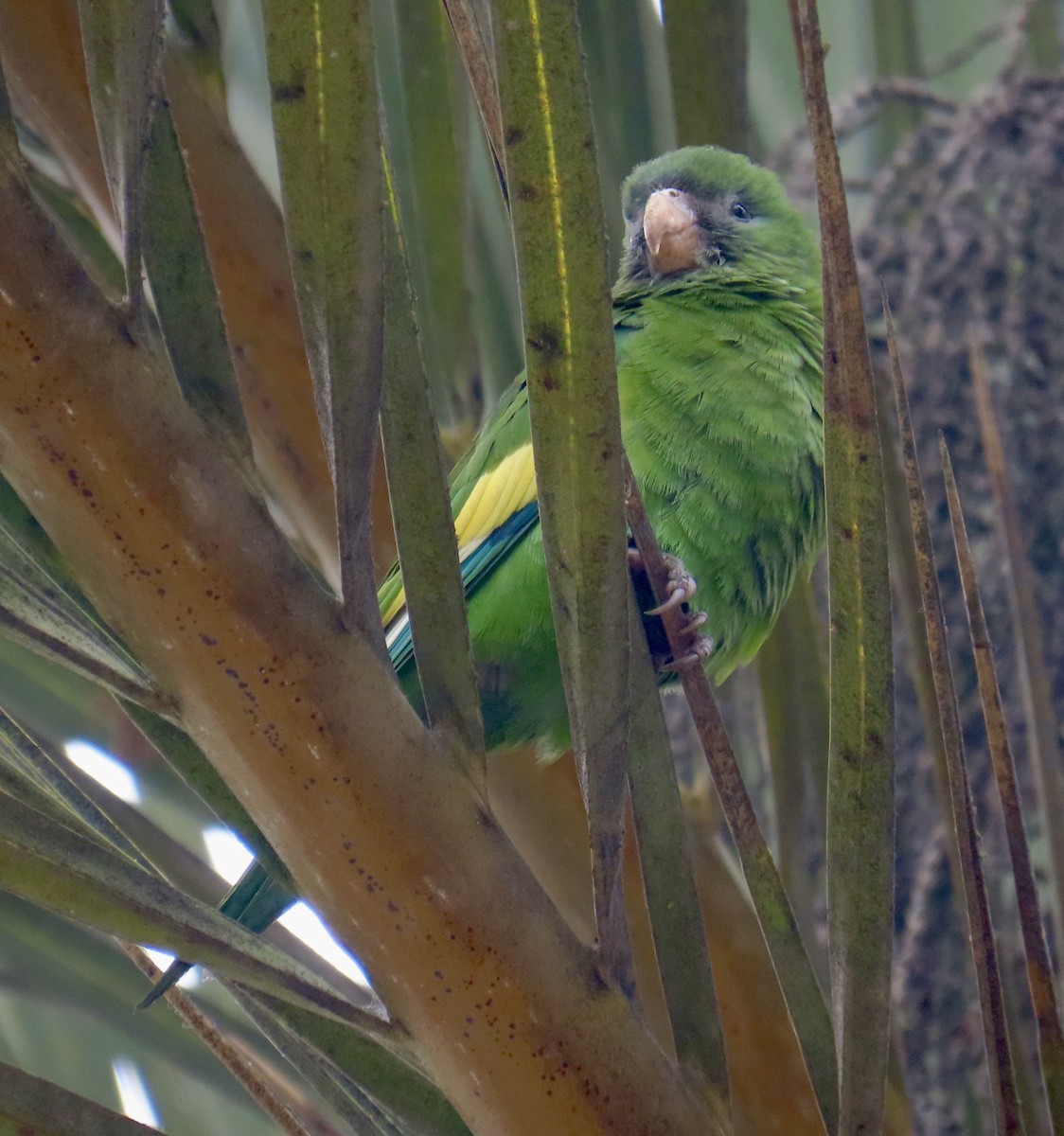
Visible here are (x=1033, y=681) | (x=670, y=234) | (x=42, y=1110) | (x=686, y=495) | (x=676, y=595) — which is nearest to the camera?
(x=42, y=1110)

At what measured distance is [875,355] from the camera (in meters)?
1.91

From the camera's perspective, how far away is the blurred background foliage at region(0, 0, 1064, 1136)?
1166 mm

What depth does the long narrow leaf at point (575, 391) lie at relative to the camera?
22.3 inches

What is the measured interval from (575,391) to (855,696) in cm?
22

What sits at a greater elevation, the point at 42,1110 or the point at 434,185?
the point at 434,185

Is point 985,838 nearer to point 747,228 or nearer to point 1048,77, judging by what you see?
point 747,228

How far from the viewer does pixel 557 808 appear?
1131 mm

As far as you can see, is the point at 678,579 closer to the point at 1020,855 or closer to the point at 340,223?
the point at 1020,855

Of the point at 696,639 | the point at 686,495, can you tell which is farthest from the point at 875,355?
the point at 696,639

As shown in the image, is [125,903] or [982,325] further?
[982,325]

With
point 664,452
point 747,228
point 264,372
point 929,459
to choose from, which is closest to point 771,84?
point 747,228

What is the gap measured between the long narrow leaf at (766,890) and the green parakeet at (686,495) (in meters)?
0.55

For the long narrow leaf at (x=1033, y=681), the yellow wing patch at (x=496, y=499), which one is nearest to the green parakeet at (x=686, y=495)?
the yellow wing patch at (x=496, y=499)

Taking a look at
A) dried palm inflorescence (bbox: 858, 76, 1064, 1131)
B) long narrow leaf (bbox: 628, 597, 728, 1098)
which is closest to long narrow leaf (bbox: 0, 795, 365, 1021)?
long narrow leaf (bbox: 628, 597, 728, 1098)
